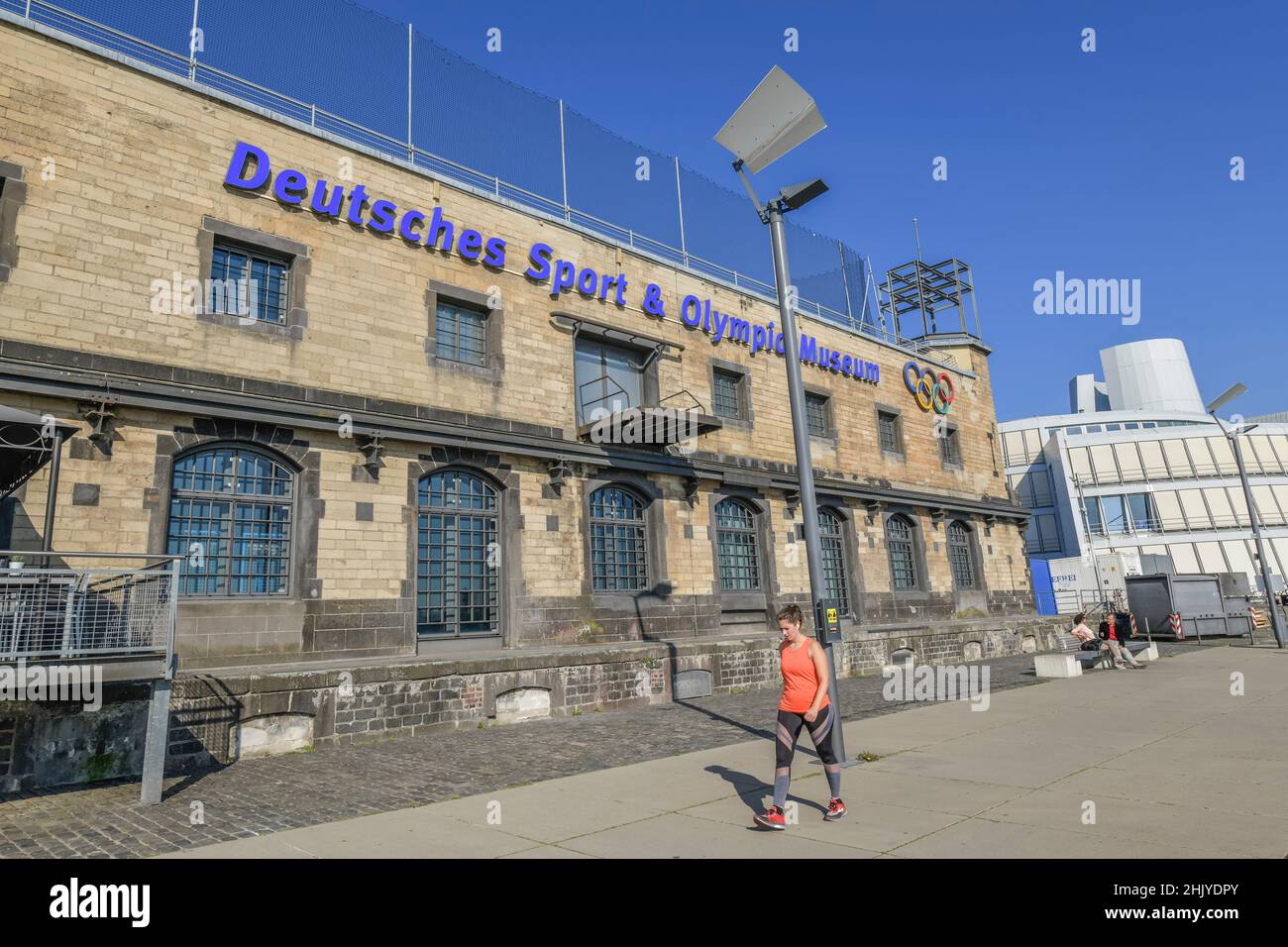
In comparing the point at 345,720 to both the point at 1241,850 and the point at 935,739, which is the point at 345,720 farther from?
the point at 1241,850

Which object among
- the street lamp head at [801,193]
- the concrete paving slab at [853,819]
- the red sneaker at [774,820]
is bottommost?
the concrete paving slab at [853,819]

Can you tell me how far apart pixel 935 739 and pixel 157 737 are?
349 inches

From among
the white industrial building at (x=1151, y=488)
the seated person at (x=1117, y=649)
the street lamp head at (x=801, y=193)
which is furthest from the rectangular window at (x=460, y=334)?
the white industrial building at (x=1151, y=488)

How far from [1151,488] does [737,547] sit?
4672cm

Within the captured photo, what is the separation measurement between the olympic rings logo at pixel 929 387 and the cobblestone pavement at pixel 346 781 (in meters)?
16.0

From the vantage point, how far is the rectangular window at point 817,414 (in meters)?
22.7

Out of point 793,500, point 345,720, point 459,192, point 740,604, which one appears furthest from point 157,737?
point 793,500

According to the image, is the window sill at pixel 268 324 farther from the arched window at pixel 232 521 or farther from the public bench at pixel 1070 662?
the public bench at pixel 1070 662

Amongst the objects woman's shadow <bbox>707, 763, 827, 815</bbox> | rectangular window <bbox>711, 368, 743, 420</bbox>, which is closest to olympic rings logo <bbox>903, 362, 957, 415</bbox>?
rectangular window <bbox>711, 368, 743, 420</bbox>

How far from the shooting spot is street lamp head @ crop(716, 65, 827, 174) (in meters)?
9.17

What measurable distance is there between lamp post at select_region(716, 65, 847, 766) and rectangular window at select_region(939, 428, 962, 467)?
19560mm

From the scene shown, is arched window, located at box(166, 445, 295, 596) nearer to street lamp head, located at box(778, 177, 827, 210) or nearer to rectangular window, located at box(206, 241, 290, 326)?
rectangular window, located at box(206, 241, 290, 326)

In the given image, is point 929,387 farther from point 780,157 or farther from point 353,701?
point 353,701

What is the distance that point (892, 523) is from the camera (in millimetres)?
24312
